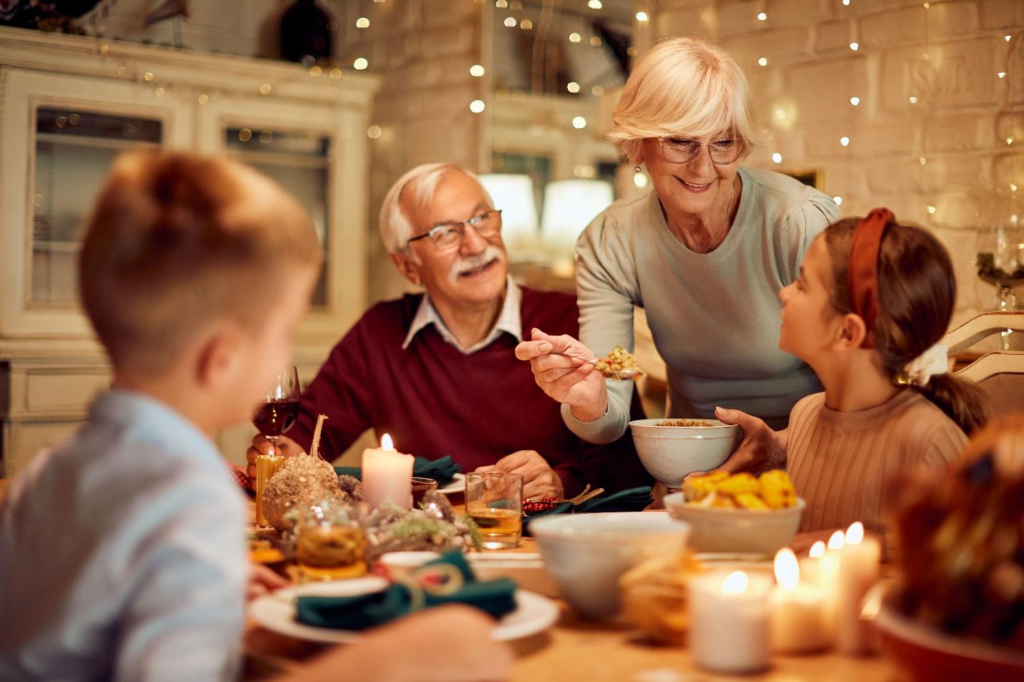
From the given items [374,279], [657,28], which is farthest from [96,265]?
[374,279]

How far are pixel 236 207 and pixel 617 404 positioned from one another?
1263 millimetres

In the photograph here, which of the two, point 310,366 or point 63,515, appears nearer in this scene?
point 63,515

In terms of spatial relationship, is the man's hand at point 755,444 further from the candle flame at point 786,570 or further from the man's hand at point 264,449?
the man's hand at point 264,449

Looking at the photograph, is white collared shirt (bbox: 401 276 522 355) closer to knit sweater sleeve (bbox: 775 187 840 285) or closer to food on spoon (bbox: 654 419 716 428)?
knit sweater sleeve (bbox: 775 187 840 285)

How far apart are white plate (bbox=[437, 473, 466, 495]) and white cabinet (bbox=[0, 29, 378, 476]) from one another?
2.41 metres

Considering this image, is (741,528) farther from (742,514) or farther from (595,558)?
(595,558)

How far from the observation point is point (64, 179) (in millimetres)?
3822

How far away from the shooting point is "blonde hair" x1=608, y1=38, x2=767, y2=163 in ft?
5.93

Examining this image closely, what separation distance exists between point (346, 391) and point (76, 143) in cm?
200

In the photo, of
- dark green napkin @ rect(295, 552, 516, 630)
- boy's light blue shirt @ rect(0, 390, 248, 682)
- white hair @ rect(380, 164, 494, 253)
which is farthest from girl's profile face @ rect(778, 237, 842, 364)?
white hair @ rect(380, 164, 494, 253)

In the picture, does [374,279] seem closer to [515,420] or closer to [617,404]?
[515,420]

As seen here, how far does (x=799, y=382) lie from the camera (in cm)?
205

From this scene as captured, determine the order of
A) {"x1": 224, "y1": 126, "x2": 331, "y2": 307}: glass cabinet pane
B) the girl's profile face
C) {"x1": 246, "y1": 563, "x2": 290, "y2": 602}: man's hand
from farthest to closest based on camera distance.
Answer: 1. {"x1": 224, "y1": 126, "x2": 331, "y2": 307}: glass cabinet pane
2. the girl's profile face
3. {"x1": 246, "y1": 563, "x2": 290, "y2": 602}: man's hand

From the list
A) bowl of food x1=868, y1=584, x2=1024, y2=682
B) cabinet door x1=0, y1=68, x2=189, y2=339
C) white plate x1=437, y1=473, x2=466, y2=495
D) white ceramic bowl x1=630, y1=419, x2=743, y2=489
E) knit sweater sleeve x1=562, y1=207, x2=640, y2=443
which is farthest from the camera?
cabinet door x1=0, y1=68, x2=189, y2=339
